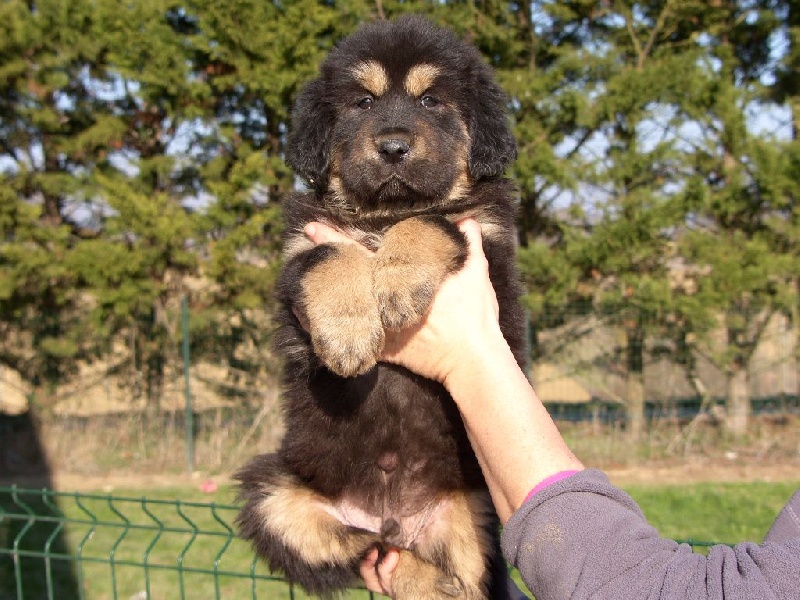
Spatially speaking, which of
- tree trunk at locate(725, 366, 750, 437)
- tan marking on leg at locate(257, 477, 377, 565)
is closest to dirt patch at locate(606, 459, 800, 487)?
tree trunk at locate(725, 366, 750, 437)

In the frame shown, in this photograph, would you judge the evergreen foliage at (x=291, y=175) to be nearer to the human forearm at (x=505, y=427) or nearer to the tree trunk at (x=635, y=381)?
the tree trunk at (x=635, y=381)

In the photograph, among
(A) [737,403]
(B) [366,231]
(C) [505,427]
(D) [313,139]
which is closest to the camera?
(C) [505,427]

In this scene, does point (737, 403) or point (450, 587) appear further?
point (737, 403)

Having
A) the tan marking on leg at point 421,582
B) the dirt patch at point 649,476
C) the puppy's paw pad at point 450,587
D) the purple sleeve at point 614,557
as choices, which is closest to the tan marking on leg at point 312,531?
the tan marking on leg at point 421,582

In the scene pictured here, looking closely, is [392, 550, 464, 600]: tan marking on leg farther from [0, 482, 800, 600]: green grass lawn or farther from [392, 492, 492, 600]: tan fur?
[0, 482, 800, 600]: green grass lawn

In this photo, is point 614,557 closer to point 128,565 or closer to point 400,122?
point 400,122

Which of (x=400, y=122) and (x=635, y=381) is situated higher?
(x=400, y=122)

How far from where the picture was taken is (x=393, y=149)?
223 centimetres

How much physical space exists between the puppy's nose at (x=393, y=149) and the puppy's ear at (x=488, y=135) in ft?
1.10

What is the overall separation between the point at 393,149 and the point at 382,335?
0.66 metres

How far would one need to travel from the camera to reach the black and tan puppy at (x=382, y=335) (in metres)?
1.95

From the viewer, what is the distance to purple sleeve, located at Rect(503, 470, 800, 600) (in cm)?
106

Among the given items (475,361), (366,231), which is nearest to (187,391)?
(366,231)

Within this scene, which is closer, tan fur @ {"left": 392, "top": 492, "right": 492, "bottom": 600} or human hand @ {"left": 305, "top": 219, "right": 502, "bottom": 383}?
human hand @ {"left": 305, "top": 219, "right": 502, "bottom": 383}
